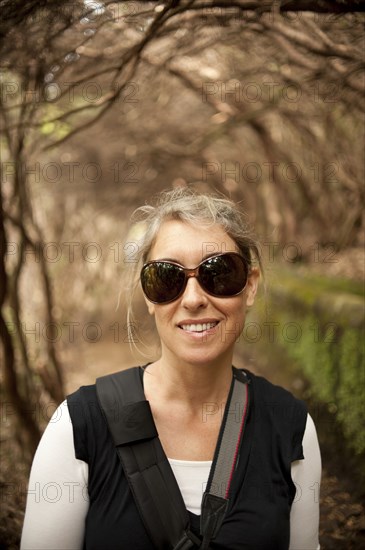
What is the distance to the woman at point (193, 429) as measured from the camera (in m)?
1.79

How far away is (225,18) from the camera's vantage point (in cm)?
323

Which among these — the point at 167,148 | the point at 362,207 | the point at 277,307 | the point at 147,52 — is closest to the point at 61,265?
the point at 167,148

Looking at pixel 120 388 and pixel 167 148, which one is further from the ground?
pixel 167 148

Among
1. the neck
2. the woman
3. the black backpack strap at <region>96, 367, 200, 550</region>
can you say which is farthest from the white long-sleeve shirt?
the neck

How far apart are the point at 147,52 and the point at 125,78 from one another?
55 cm

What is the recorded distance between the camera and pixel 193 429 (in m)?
2.08

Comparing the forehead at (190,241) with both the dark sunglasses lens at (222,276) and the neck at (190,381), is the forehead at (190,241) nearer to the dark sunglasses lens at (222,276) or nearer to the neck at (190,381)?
the dark sunglasses lens at (222,276)

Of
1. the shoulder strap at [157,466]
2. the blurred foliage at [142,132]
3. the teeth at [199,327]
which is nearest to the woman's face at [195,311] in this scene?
the teeth at [199,327]

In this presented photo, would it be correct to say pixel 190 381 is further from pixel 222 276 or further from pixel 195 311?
pixel 222 276

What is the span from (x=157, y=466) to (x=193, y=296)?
0.69m

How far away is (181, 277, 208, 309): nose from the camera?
80.0 inches

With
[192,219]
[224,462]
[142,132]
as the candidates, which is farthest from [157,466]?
[142,132]

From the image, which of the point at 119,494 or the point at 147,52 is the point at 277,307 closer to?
the point at 147,52

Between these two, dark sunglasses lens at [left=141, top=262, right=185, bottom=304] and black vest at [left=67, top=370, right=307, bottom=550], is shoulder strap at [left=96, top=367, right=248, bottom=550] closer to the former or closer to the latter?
black vest at [left=67, top=370, right=307, bottom=550]
